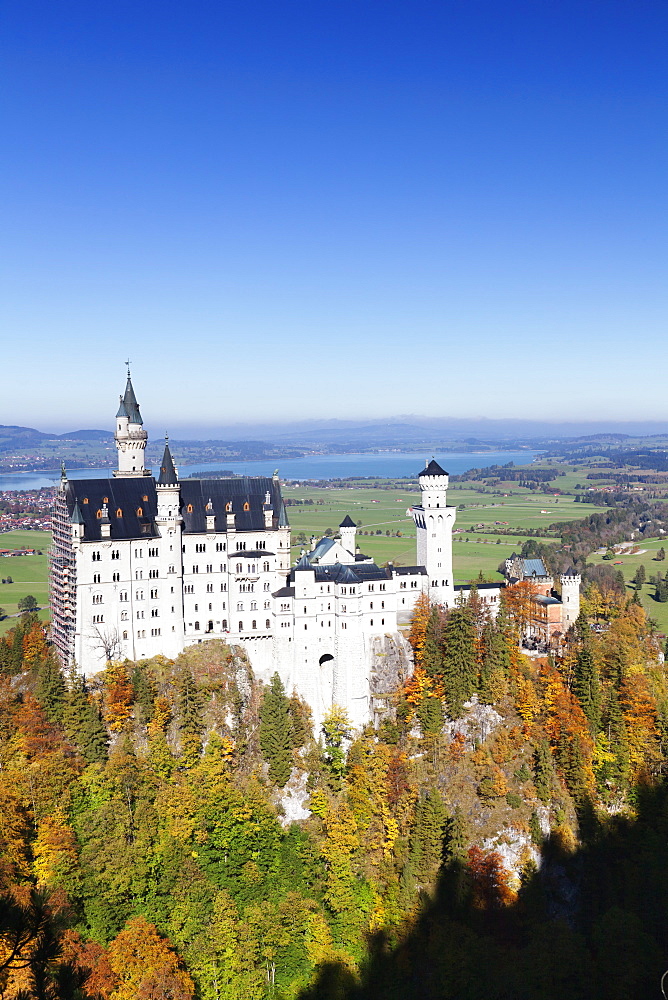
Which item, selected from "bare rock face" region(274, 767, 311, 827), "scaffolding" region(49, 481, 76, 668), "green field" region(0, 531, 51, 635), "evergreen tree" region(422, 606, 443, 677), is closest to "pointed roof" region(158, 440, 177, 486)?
"scaffolding" region(49, 481, 76, 668)

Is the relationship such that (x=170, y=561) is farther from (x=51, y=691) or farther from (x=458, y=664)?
(x=458, y=664)

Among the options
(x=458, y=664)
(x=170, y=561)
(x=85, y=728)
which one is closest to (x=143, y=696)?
(x=85, y=728)

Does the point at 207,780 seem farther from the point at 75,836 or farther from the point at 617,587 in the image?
the point at 617,587

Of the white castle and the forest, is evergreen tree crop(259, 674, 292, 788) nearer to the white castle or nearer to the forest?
the forest

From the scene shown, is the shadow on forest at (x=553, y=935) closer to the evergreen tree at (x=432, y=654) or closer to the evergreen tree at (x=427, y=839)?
the evergreen tree at (x=427, y=839)

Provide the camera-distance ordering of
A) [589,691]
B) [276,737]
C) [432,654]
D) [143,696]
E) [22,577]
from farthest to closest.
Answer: [22,577] < [432,654] < [589,691] < [276,737] < [143,696]

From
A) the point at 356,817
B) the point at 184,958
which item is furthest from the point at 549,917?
the point at 184,958
